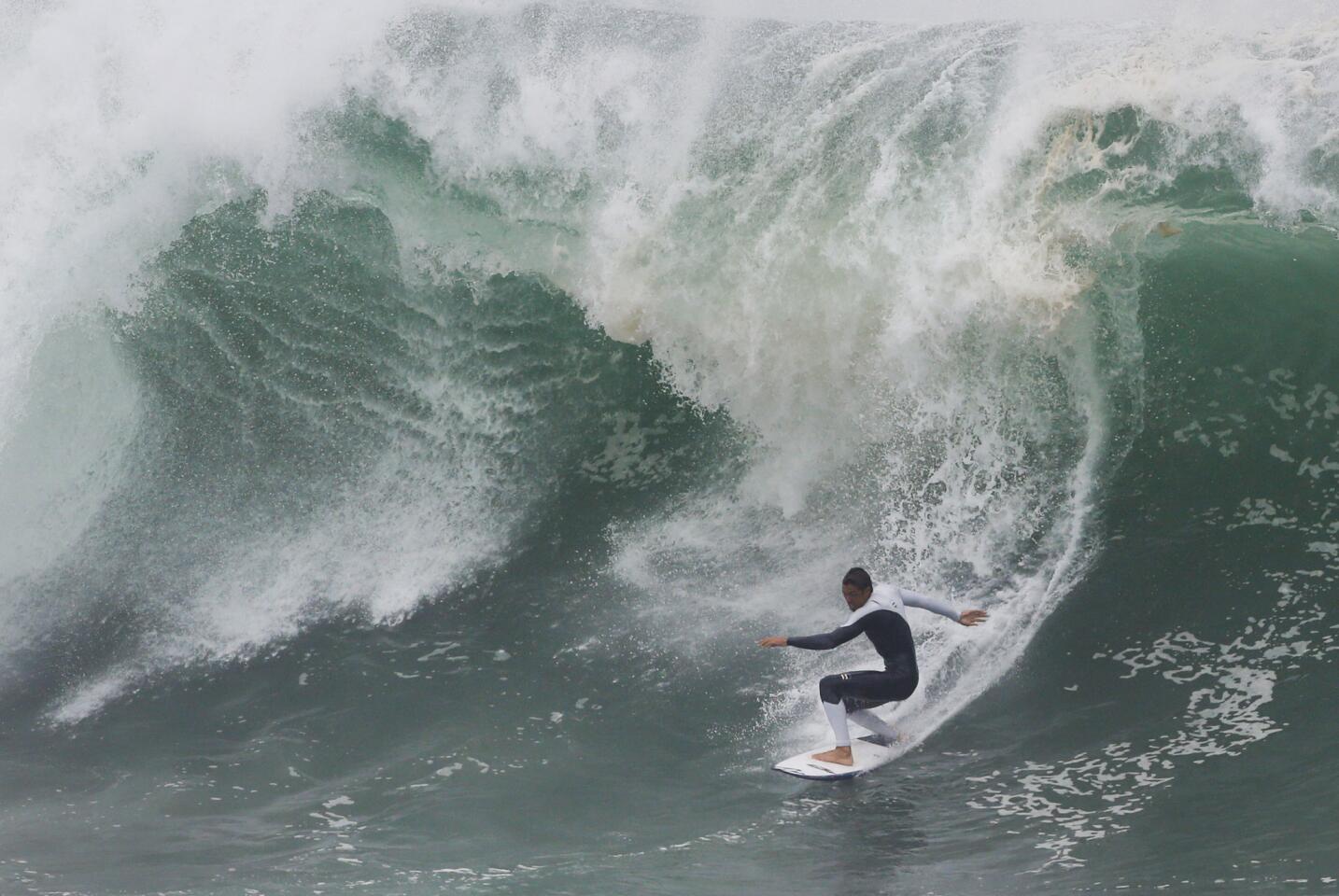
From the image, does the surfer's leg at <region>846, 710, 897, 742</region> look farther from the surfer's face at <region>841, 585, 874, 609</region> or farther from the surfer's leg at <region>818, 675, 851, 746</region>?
the surfer's face at <region>841, 585, 874, 609</region>

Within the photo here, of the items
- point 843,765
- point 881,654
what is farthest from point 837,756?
point 881,654

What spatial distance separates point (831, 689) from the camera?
19.5ft

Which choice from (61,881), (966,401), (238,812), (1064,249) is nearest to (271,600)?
(238,812)

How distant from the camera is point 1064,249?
747cm

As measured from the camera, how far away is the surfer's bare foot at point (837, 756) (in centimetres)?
586

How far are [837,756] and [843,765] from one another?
62mm

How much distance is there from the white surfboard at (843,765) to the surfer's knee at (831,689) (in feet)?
0.90

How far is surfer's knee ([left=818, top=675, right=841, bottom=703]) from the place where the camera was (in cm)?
591

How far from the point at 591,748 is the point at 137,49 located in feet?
21.3

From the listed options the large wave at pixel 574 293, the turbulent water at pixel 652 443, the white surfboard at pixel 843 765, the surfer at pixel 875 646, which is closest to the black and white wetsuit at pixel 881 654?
the surfer at pixel 875 646

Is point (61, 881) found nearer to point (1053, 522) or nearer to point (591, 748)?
point (591, 748)

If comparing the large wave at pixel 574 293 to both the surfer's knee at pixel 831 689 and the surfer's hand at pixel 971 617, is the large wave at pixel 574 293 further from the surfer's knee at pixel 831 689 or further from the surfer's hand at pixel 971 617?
the surfer's knee at pixel 831 689

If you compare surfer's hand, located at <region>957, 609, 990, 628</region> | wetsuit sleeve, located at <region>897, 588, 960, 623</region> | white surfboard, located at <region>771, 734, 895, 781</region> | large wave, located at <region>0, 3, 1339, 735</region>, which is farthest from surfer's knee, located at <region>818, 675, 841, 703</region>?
large wave, located at <region>0, 3, 1339, 735</region>

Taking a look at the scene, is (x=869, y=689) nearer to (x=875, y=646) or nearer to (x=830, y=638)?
(x=875, y=646)
